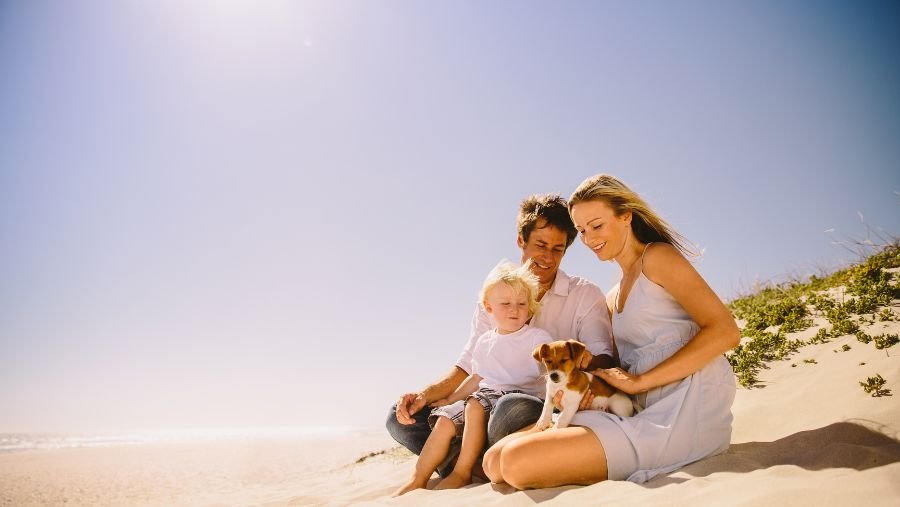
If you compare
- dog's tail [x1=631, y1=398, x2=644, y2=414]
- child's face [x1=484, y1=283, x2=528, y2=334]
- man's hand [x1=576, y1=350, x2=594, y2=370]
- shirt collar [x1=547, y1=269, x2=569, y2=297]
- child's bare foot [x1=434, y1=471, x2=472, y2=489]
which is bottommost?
child's bare foot [x1=434, y1=471, x2=472, y2=489]

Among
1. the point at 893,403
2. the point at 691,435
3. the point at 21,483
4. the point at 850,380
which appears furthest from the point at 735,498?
the point at 21,483

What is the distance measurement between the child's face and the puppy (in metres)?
0.95

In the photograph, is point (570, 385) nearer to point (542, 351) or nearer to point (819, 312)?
point (542, 351)

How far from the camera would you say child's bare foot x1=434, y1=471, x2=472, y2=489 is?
4.04 meters

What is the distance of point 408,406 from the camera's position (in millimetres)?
4922

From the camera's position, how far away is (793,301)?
666cm

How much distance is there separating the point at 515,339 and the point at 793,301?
4.63 metres

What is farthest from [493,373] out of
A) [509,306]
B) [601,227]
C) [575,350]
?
[601,227]

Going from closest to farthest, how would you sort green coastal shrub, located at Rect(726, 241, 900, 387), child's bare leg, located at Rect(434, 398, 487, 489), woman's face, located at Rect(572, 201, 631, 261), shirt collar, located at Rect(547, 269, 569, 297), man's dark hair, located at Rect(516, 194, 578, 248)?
woman's face, located at Rect(572, 201, 631, 261) < child's bare leg, located at Rect(434, 398, 487, 489) < shirt collar, located at Rect(547, 269, 569, 297) < man's dark hair, located at Rect(516, 194, 578, 248) < green coastal shrub, located at Rect(726, 241, 900, 387)

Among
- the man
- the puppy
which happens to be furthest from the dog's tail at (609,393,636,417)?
the man

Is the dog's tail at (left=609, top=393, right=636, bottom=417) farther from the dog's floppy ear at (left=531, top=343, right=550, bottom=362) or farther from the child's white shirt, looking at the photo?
the child's white shirt

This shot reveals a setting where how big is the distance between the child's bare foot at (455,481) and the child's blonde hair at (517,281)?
61.9 inches

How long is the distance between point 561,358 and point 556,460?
0.68 m

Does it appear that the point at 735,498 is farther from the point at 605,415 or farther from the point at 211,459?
the point at 211,459
